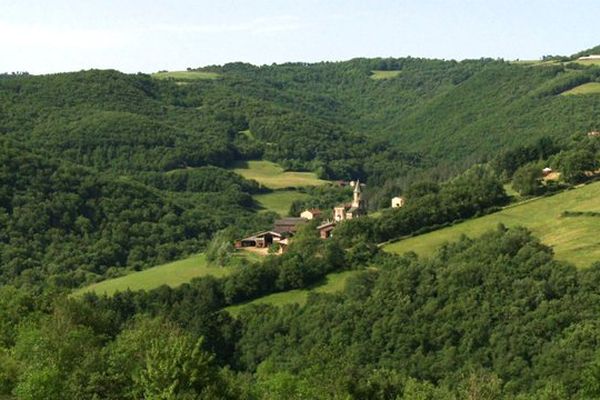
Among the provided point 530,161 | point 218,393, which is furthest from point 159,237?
point 218,393

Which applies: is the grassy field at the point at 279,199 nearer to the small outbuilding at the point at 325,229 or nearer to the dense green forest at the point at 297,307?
the dense green forest at the point at 297,307

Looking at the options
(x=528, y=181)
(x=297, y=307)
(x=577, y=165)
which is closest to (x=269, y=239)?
(x=297, y=307)

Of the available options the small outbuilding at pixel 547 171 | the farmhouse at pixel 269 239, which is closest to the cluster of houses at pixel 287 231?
the farmhouse at pixel 269 239

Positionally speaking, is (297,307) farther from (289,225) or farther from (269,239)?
(289,225)

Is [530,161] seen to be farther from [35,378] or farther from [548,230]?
[35,378]

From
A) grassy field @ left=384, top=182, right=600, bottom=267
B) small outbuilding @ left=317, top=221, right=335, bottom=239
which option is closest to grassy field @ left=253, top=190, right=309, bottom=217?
small outbuilding @ left=317, top=221, right=335, bottom=239

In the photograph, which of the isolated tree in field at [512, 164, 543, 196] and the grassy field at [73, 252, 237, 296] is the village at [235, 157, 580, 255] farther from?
the grassy field at [73, 252, 237, 296]
